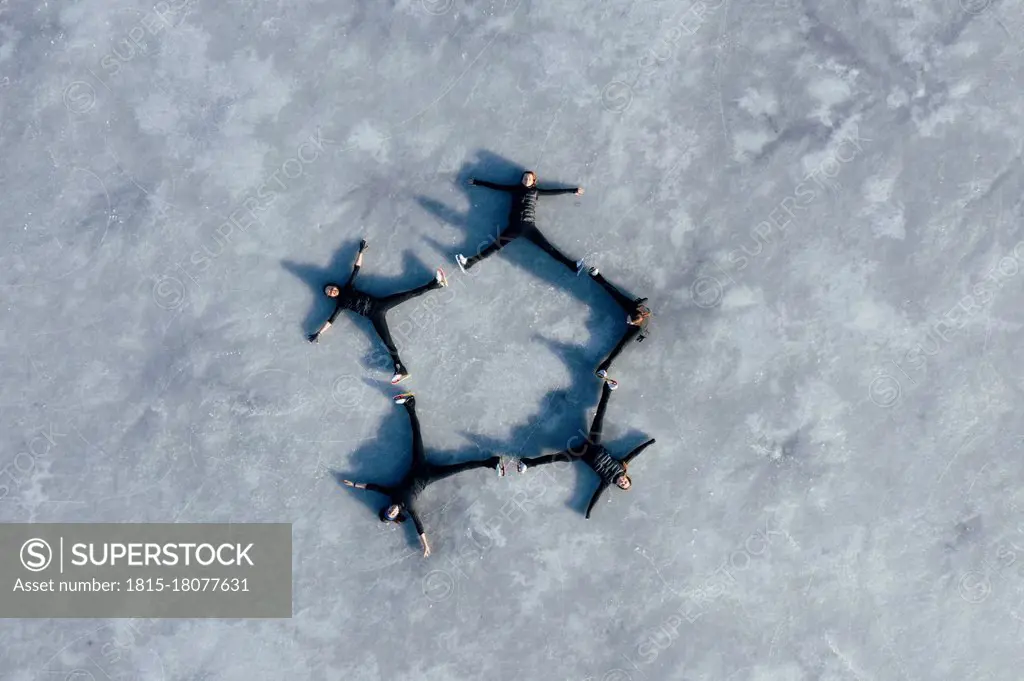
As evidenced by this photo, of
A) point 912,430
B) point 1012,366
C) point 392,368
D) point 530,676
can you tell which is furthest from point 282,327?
point 1012,366

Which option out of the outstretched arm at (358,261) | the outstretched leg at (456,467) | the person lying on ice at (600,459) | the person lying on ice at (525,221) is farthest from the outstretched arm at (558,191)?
the outstretched leg at (456,467)

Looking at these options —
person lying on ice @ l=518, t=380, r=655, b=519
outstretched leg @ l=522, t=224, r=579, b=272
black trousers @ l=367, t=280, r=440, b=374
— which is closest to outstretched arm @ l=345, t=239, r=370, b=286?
black trousers @ l=367, t=280, r=440, b=374

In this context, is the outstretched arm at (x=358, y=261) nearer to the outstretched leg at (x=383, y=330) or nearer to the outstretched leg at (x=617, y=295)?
the outstretched leg at (x=383, y=330)

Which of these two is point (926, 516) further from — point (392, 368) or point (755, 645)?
point (392, 368)

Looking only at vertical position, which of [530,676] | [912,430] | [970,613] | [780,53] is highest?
[780,53]

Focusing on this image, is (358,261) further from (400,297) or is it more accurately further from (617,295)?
(617,295)

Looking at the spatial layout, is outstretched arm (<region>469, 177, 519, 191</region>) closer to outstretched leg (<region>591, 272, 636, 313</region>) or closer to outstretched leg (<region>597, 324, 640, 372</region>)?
outstretched leg (<region>591, 272, 636, 313</region>)
